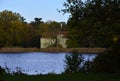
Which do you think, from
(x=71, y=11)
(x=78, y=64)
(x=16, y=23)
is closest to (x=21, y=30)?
(x=16, y=23)

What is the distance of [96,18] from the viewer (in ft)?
85.5

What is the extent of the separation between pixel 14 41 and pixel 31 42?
11.1 metres

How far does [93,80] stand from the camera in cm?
2508

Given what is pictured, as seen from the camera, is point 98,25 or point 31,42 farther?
point 31,42

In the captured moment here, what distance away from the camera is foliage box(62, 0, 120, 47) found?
2516 cm

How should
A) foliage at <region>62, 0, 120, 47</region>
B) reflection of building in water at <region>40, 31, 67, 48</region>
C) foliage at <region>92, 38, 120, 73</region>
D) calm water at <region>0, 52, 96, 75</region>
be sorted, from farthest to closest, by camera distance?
reflection of building in water at <region>40, 31, 67, 48</region> < calm water at <region>0, 52, 96, 75</region> < foliage at <region>92, 38, 120, 73</region> < foliage at <region>62, 0, 120, 47</region>

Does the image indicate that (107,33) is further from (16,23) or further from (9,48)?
(16,23)

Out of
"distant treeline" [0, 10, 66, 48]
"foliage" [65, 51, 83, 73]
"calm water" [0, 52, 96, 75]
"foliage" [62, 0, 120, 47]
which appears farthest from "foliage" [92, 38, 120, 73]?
"distant treeline" [0, 10, 66, 48]

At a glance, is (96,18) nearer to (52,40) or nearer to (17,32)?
(17,32)

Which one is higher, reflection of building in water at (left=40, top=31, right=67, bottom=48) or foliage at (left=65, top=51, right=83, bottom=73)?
reflection of building in water at (left=40, top=31, right=67, bottom=48)

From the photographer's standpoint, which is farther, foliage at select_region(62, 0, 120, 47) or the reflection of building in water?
the reflection of building in water

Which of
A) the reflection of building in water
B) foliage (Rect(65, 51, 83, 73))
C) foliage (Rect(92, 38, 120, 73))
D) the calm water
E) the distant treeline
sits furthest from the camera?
the reflection of building in water

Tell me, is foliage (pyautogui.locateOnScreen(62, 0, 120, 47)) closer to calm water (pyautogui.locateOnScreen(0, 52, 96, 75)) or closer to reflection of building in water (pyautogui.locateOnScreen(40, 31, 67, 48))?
calm water (pyautogui.locateOnScreen(0, 52, 96, 75))

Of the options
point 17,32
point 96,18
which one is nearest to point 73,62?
point 96,18
